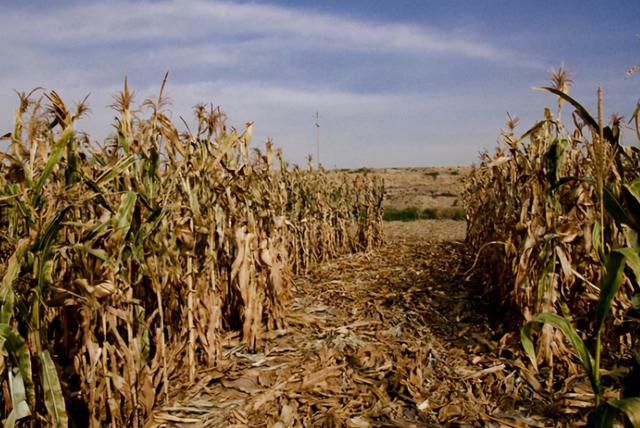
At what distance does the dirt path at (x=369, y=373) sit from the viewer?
3.31 metres

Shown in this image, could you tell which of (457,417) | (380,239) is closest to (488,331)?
(457,417)

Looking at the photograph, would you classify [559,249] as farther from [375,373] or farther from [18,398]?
[18,398]

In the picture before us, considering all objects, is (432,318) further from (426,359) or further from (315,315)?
(315,315)

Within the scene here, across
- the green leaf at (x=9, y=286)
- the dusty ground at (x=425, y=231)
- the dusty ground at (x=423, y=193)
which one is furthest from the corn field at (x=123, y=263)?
the dusty ground at (x=423, y=193)

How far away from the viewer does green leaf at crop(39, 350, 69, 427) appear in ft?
7.89

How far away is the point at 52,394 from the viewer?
2424 millimetres

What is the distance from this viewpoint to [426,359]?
4.13 meters

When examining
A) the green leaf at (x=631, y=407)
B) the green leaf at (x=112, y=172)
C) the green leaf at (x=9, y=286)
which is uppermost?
the green leaf at (x=112, y=172)

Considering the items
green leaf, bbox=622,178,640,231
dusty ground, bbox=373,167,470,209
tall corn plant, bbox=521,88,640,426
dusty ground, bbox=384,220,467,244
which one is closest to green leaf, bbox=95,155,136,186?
tall corn plant, bbox=521,88,640,426

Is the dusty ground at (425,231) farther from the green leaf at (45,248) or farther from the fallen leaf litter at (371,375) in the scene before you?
the green leaf at (45,248)

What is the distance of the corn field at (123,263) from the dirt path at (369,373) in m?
0.30

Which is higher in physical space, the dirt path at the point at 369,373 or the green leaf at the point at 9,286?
the green leaf at the point at 9,286

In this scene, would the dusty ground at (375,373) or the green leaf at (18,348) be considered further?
the dusty ground at (375,373)

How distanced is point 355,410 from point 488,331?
1.91m
